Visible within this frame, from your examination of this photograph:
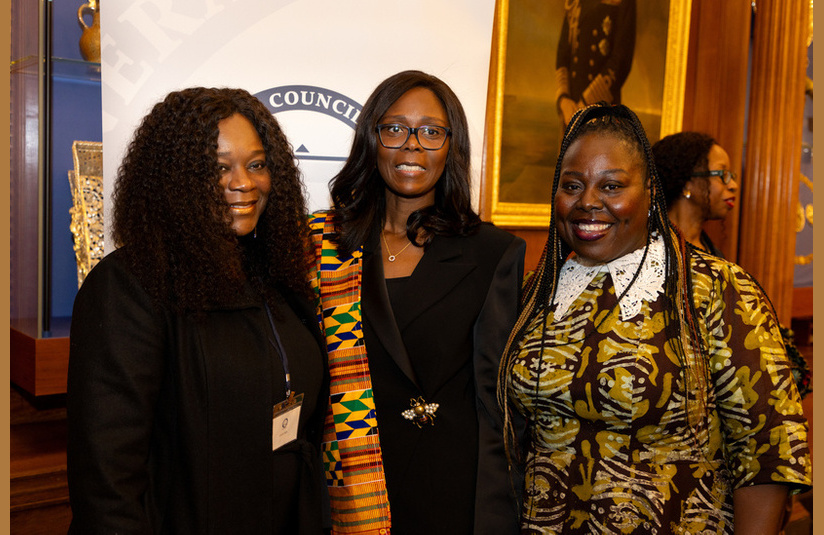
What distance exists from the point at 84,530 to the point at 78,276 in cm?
125

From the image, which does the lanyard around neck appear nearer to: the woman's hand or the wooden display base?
Result: the wooden display base

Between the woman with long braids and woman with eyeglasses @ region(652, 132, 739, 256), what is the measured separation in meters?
1.50

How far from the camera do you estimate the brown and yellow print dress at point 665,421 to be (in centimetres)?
152

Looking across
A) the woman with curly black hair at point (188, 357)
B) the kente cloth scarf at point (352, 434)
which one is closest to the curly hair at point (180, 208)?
the woman with curly black hair at point (188, 357)

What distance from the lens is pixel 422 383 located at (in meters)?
1.81

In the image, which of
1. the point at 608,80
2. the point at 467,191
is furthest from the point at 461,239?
the point at 608,80

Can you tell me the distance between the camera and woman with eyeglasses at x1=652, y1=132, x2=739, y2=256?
3.08 meters

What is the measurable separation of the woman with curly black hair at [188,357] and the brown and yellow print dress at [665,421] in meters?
0.63

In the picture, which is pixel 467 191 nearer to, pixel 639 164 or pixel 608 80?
pixel 639 164

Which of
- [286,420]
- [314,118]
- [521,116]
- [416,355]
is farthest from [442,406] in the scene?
[521,116]

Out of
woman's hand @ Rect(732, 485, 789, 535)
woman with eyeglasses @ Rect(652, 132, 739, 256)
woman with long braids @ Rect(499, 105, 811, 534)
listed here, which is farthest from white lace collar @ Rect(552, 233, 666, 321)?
woman with eyeglasses @ Rect(652, 132, 739, 256)

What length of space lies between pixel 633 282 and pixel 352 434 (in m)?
0.83

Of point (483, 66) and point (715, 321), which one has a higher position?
point (483, 66)

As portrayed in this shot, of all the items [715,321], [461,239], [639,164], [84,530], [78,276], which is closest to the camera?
[84,530]
